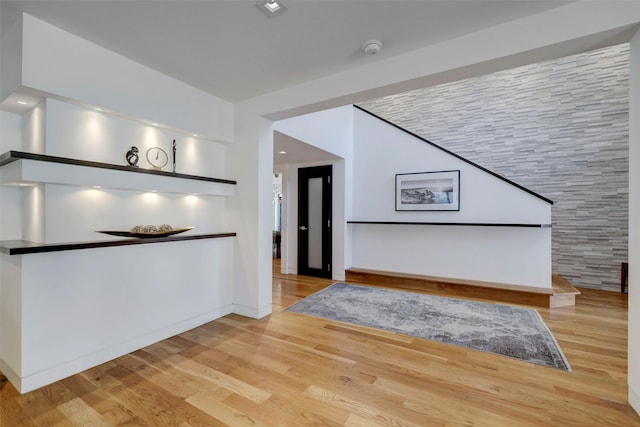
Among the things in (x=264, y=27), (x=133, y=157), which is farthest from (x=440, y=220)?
(x=133, y=157)

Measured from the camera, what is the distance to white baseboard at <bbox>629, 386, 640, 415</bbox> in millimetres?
1729

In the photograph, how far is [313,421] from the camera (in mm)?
1664

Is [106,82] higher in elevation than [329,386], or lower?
higher

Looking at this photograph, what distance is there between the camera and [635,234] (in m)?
1.74

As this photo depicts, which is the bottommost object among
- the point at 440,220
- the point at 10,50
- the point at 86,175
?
the point at 440,220

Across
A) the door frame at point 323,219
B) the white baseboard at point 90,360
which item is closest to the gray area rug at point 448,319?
the door frame at point 323,219

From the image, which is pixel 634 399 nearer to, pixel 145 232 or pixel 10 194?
pixel 145 232

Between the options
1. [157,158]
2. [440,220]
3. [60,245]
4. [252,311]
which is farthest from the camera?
[440,220]

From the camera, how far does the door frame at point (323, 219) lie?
561 centimetres

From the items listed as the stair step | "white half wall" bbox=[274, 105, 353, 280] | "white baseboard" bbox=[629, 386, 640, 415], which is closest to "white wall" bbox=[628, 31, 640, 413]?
"white baseboard" bbox=[629, 386, 640, 415]

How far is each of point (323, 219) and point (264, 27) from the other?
3999mm

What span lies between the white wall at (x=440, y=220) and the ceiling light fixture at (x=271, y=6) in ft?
12.6

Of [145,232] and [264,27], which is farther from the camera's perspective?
Result: [145,232]

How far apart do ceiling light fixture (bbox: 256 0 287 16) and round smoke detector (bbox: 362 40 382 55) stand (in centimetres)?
74
